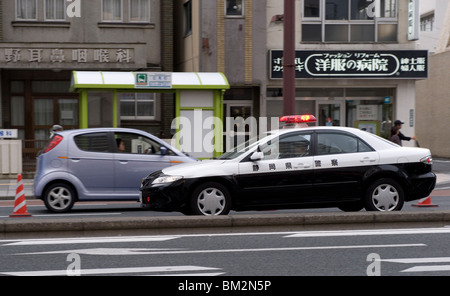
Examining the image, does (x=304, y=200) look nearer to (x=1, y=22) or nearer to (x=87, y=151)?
(x=87, y=151)

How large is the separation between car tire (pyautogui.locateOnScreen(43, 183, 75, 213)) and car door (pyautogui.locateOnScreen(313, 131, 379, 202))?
483cm

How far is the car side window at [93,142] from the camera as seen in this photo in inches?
508

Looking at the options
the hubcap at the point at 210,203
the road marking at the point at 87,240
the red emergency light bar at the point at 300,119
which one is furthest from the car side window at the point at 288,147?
the road marking at the point at 87,240

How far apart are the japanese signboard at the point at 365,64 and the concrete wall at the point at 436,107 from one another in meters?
12.7

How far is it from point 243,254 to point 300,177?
3039mm

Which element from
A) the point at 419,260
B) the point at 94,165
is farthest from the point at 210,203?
the point at 419,260

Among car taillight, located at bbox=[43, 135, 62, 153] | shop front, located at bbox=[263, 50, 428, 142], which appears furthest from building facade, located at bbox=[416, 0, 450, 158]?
car taillight, located at bbox=[43, 135, 62, 153]

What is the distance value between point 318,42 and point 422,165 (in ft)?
47.8

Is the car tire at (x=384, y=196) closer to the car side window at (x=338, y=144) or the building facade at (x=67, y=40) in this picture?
the car side window at (x=338, y=144)

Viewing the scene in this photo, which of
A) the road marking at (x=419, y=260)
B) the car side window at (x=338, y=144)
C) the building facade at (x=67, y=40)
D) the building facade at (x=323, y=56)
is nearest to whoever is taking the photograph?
the road marking at (x=419, y=260)

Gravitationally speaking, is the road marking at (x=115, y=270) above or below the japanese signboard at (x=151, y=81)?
below

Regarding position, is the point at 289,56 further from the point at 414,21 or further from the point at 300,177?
the point at 414,21

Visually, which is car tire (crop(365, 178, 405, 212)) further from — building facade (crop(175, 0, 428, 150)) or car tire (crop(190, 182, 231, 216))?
building facade (crop(175, 0, 428, 150))
